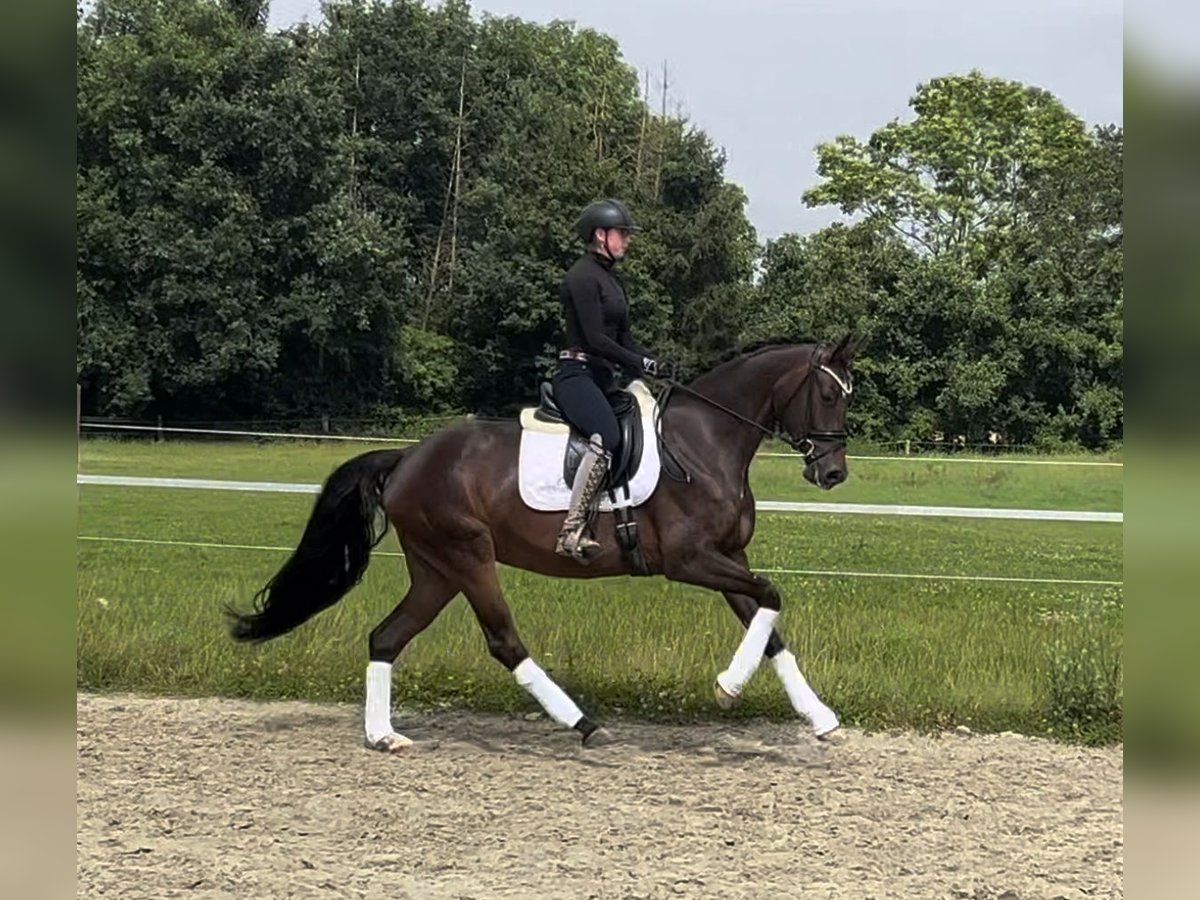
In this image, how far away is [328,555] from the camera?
6.23 m

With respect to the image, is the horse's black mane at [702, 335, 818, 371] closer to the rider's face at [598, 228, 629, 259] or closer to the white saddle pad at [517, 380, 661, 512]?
the white saddle pad at [517, 380, 661, 512]

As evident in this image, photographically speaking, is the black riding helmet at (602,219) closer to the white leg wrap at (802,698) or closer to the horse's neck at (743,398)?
the horse's neck at (743,398)

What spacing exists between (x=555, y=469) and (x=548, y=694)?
3.68ft

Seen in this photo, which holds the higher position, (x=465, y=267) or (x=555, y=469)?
(x=465, y=267)

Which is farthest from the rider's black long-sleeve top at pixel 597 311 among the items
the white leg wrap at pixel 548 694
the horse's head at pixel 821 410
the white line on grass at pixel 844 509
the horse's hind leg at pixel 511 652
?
the white line on grass at pixel 844 509

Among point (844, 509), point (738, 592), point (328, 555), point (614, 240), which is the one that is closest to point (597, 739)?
point (738, 592)

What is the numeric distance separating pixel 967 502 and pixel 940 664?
8.85 metres

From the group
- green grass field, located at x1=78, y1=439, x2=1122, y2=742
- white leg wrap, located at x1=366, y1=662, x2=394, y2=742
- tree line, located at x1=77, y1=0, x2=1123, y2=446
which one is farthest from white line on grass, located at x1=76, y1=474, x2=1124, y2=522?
tree line, located at x1=77, y1=0, x2=1123, y2=446

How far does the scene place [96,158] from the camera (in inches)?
1366

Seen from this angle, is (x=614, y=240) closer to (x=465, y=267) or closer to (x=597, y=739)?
(x=597, y=739)

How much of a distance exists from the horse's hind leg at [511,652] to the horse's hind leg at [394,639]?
238 mm

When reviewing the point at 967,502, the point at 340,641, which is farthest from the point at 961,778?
the point at 967,502

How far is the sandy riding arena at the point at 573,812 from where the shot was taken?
3971 millimetres
